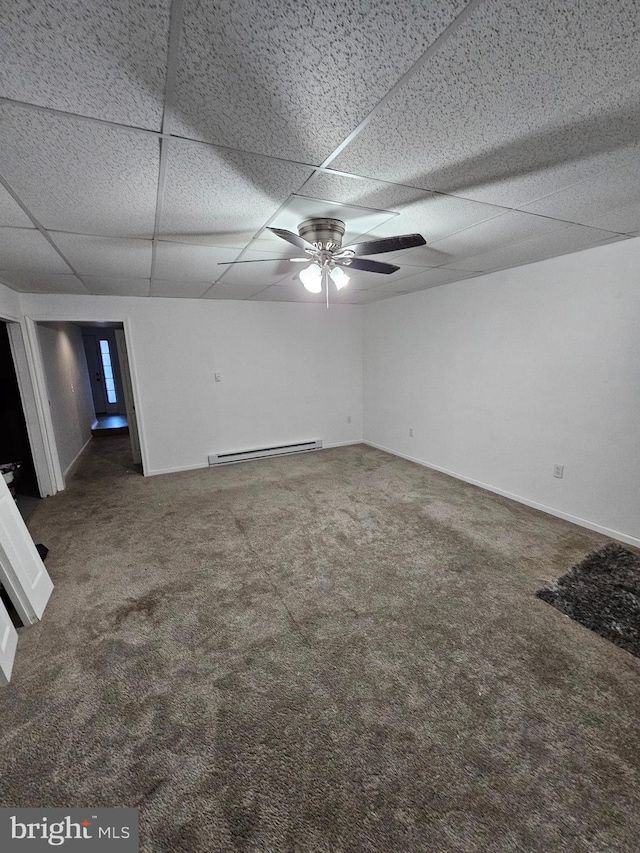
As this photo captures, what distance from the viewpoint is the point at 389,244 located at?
1927mm

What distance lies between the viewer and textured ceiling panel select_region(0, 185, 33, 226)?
1667 millimetres

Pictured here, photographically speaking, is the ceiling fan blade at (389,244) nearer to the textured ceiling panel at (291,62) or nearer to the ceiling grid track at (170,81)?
the textured ceiling panel at (291,62)

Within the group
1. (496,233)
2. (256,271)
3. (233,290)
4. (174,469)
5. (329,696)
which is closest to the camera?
(329,696)

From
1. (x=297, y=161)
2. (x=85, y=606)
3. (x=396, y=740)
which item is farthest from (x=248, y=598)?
(x=297, y=161)

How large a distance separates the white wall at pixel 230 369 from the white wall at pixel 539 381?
4.03 feet

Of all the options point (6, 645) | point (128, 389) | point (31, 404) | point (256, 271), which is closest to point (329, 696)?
point (6, 645)

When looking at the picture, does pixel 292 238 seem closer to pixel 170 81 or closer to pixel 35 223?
pixel 170 81

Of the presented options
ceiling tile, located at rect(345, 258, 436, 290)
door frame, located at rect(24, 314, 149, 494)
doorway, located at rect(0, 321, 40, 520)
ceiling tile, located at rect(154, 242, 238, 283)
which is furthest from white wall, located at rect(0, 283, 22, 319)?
ceiling tile, located at rect(345, 258, 436, 290)

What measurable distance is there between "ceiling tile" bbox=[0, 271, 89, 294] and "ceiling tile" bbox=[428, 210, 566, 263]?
3.15 meters

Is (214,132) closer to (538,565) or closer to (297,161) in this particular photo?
(297,161)

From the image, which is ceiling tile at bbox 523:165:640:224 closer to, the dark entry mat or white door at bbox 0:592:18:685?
the dark entry mat

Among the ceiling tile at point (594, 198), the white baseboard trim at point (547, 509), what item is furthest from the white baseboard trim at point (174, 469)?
the ceiling tile at point (594, 198)

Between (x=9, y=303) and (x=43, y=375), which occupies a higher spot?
(x=9, y=303)

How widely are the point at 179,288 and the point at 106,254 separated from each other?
1331mm
